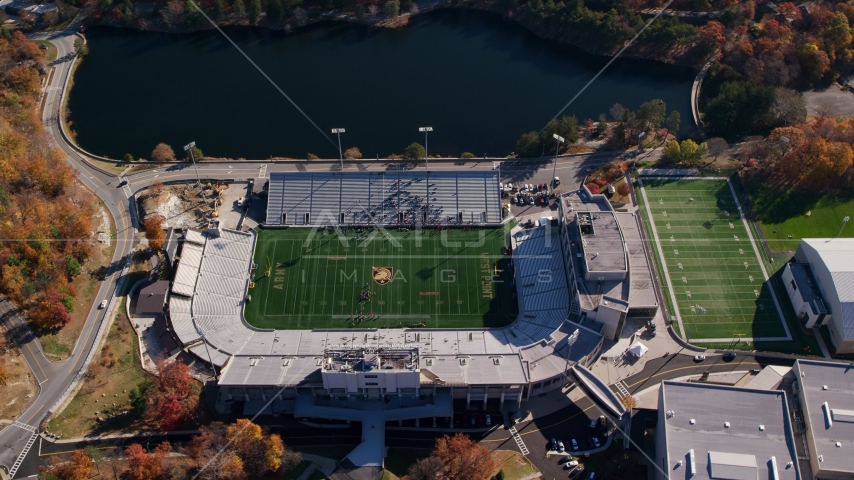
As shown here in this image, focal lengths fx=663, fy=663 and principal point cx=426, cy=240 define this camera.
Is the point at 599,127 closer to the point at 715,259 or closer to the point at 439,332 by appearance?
the point at 715,259

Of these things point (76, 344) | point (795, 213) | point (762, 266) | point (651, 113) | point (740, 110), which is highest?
point (740, 110)

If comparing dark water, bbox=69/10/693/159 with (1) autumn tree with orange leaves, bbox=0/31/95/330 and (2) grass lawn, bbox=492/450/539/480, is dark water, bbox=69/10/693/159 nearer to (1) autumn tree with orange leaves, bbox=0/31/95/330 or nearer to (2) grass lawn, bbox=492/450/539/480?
(1) autumn tree with orange leaves, bbox=0/31/95/330

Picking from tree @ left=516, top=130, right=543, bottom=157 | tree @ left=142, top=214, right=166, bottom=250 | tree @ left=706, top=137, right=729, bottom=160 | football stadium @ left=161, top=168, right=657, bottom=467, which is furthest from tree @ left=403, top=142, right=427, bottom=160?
tree @ left=706, top=137, right=729, bottom=160

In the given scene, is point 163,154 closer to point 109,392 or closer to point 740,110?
point 109,392

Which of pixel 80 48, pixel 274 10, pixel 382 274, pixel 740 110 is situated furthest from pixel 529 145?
pixel 80 48

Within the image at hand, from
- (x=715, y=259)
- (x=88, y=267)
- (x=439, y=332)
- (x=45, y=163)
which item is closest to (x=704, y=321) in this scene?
(x=715, y=259)

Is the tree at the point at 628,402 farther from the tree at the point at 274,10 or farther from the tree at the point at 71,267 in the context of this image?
the tree at the point at 274,10
